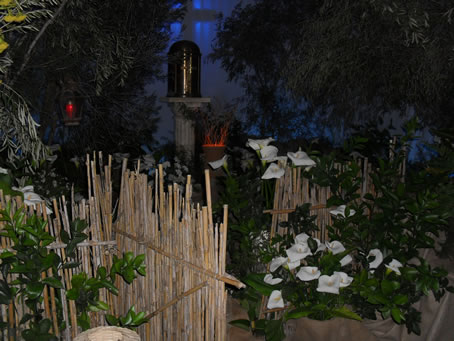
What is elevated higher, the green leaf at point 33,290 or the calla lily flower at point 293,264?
the green leaf at point 33,290

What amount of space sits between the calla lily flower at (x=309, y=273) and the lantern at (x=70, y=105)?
4.49 feet

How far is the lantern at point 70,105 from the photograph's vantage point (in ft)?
8.25

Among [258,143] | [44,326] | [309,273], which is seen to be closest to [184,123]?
[258,143]

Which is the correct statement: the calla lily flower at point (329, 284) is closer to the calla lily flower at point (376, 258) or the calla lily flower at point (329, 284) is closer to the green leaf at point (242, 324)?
the calla lily flower at point (376, 258)

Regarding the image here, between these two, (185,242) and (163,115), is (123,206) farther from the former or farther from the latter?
(163,115)

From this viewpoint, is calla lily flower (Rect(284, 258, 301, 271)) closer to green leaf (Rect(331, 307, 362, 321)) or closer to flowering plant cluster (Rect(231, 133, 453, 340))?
flowering plant cluster (Rect(231, 133, 453, 340))

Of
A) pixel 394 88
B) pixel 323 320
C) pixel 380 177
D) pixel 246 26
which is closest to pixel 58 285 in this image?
pixel 323 320

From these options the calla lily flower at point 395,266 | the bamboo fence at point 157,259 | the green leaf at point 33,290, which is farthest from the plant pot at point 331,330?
the green leaf at point 33,290

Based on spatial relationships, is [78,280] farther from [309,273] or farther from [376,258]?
[376,258]

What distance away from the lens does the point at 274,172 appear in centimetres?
218

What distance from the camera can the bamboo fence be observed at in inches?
63.3

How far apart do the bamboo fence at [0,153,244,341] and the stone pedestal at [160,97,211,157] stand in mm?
3503

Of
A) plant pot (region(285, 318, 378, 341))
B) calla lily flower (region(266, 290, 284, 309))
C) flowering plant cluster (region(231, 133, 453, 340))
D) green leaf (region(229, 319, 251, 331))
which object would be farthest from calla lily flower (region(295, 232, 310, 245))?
green leaf (region(229, 319, 251, 331))

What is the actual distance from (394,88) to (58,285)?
3394 mm
